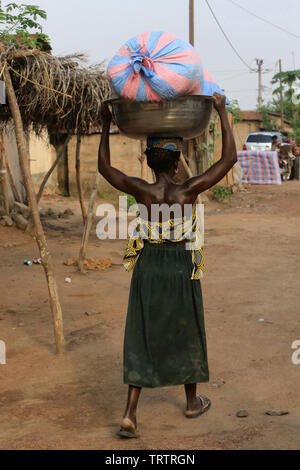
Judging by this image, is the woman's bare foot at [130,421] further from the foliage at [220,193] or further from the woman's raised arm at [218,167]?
the foliage at [220,193]

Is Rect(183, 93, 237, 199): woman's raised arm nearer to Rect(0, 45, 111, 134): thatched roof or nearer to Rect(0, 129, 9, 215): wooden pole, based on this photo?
Rect(0, 45, 111, 134): thatched roof

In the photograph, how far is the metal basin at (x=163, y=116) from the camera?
2.97m

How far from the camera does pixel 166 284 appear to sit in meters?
3.10

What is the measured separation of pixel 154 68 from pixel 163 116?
9.9 inches

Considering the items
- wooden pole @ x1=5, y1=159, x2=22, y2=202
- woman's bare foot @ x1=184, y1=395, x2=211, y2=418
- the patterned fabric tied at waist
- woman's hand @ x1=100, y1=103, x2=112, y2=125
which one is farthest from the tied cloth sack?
wooden pole @ x1=5, y1=159, x2=22, y2=202

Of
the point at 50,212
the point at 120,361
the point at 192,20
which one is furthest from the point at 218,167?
the point at 192,20

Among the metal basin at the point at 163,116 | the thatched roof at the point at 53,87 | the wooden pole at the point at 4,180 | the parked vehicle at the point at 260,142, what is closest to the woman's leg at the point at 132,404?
the metal basin at the point at 163,116

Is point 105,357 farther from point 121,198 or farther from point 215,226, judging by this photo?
point 121,198

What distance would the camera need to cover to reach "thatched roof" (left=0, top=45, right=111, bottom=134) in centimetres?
518

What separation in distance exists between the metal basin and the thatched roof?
80.1 inches

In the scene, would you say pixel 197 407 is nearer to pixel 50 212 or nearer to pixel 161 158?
pixel 161 158

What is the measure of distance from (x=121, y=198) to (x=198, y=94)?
38.1 ft

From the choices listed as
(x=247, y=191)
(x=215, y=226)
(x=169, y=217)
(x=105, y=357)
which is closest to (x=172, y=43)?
(x=169, y=217)

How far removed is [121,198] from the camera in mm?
14625
